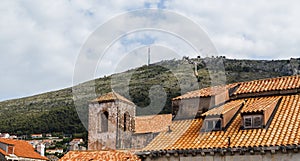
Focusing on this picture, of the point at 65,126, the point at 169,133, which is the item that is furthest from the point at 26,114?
the point at 169,133

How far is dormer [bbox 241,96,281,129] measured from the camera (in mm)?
17172

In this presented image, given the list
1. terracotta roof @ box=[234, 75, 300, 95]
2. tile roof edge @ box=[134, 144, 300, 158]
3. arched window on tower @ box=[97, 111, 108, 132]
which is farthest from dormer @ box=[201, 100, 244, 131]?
arched window on tower @ box=[97, 111, 108, 132]

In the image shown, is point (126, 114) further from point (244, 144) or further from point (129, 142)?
point (244, 144)

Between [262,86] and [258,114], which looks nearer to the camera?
[258,114]

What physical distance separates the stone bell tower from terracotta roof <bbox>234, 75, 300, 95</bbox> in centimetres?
2077

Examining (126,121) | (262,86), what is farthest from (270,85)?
(126,121)

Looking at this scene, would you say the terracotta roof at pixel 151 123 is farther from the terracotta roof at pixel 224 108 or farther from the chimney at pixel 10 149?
the terracotta roof at pixel 224 108

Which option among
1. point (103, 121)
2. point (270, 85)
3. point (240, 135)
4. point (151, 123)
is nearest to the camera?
point (240, 135)

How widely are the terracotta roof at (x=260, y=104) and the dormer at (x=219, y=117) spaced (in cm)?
53

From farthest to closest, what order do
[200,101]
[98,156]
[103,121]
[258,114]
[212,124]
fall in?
[103,121], [98,156], [200,101], [212,124], [258,114]

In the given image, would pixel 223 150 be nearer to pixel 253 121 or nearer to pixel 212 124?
pixel 253 121

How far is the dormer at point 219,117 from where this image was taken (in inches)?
714

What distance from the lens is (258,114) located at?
17.3 m

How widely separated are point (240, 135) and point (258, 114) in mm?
1041
